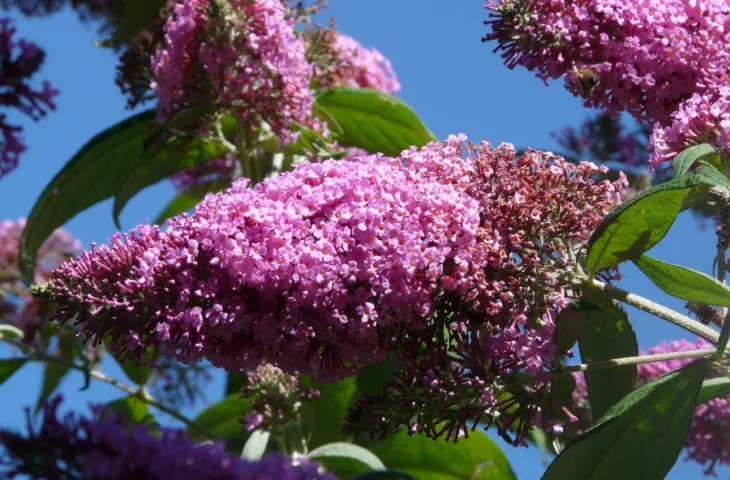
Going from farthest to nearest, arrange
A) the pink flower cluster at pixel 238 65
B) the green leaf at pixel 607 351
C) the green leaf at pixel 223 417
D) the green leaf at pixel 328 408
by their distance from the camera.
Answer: the green leaf at pixel 223 417
the green leaf at pixel 328 408
the pink flower cluster at pixel 238 65
the green leaf at pixel 607 351

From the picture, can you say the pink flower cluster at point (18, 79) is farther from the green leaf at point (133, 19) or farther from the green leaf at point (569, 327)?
the green leaf at point (569, 327)

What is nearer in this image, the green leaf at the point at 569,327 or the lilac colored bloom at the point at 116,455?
the lilac colored bloom at the point at 116,455

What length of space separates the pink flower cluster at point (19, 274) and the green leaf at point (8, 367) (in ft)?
1.76

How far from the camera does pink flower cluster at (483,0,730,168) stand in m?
2.16

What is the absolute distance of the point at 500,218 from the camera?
1856 mm

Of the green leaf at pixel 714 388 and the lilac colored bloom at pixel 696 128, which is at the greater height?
the lilac colored bloom at pixel 696 128

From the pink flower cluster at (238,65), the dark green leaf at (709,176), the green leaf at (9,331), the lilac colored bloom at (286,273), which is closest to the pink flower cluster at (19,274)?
the green leaf at (9,331)

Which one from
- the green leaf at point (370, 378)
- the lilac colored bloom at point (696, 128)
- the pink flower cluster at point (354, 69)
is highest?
the pink flower cluster at point (354, 69)

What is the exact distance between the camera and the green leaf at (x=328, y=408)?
3102mm

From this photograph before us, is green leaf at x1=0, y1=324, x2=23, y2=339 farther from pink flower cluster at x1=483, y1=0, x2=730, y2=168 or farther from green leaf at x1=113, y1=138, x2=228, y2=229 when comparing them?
pink flower cluster at x1=483, y1=0, x2=730, y2=168

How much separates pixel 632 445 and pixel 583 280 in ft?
1.07

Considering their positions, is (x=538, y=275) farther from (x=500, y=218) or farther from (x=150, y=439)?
(x=150, y=439)

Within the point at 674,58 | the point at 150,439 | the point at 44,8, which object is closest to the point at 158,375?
the point at 44,8

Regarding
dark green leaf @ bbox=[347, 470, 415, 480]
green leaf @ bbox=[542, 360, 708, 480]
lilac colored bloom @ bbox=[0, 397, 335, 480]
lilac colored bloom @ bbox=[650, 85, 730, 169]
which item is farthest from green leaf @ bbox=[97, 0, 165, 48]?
lilac colored bloom @ bbox=[0, 397, 335, 480]
